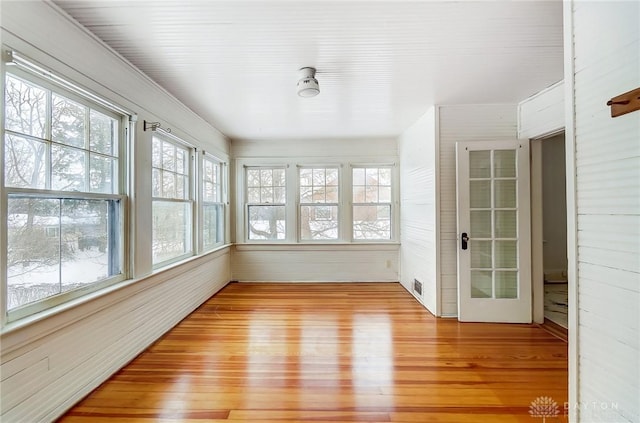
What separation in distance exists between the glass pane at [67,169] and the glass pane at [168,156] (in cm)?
96

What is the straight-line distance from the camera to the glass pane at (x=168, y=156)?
2770 millimetres

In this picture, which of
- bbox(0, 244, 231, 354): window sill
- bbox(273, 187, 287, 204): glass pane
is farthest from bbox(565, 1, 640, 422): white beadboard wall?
bbox(273, 187, 287, 204): glass pane

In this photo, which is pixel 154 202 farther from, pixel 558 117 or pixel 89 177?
pixel 558 117

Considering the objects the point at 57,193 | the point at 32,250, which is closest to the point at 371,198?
the point at 57,193

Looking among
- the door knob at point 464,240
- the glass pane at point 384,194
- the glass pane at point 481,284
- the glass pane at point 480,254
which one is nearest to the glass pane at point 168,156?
the glass pane at point 384,194

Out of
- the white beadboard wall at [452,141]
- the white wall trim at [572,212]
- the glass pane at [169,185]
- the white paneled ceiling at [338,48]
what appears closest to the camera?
the white wall trim at [572,212]

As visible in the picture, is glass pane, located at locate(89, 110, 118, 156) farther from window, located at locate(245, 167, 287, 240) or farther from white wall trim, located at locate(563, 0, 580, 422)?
white wall trim, located at locate(563, 0, 580, 422)

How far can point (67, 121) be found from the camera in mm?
1713

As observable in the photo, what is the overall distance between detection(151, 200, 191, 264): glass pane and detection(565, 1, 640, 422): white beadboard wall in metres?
3.08

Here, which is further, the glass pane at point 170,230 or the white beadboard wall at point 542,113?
the glass pane at point 170,230

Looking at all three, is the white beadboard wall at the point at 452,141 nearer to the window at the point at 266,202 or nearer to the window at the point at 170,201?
the window at the point at 266,202

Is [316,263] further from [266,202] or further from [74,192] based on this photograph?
[74,192]

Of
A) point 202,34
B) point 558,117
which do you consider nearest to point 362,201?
point 558,117

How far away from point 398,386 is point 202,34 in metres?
2.71
